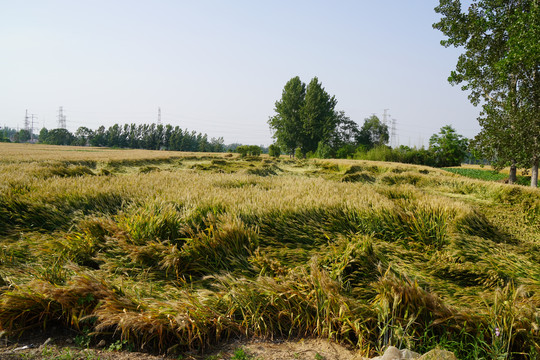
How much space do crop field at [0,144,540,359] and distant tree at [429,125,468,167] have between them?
63.1 m

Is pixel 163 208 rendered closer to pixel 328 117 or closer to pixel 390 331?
pixel 390 331

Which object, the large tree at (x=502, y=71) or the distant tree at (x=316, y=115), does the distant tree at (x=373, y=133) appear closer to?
the distant tree at (x=316, y=115)

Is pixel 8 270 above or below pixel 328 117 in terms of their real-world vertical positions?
below

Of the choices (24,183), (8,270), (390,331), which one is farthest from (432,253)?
(24,183)

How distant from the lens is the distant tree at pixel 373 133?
3086 inches

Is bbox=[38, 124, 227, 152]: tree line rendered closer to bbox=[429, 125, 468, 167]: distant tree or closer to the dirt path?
bbox=[429, 125, 468, 167]: distant tree

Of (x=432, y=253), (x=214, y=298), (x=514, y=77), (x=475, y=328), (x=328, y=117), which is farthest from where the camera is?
(x=328, y=117)

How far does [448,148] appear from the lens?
2518 inches

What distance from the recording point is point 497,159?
15266mm

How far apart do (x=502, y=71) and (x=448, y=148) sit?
58982mm

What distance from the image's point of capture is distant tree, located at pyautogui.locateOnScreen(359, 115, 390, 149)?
3086 inches

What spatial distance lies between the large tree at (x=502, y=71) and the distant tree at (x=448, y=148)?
46384 mm

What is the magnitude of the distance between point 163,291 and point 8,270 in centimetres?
140

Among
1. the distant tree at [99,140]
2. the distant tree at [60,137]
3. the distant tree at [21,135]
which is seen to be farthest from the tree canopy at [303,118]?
the distant tree at [21,135]
